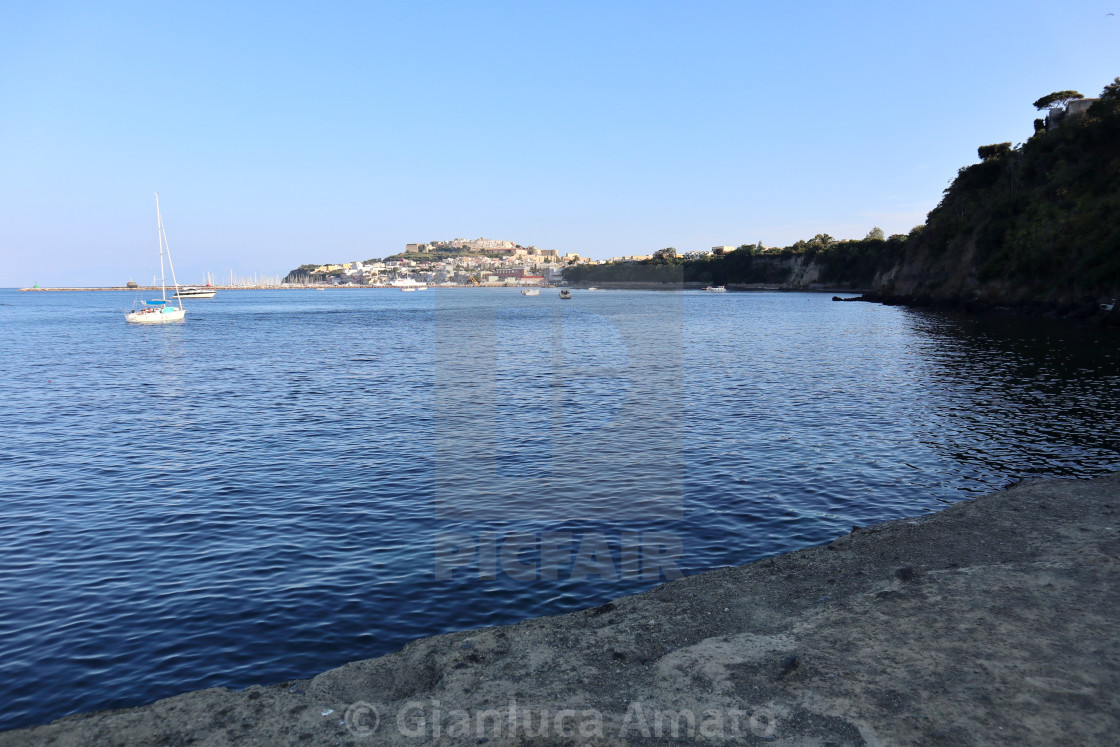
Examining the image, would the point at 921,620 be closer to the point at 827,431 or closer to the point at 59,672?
the point at 59,672

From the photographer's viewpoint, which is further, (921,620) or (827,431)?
(827,431)

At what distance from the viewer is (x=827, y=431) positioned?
93.2 ft

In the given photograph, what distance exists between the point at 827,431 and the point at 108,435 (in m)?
30.0

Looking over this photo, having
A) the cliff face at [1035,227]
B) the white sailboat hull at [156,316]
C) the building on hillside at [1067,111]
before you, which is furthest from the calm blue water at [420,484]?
the building on hillside at [1067,111]

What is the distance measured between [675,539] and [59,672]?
11901mm

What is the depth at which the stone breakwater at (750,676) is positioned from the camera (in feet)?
27.3

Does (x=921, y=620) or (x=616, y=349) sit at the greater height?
(x=921, y=620)

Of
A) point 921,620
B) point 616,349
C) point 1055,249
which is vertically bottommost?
point 616,349

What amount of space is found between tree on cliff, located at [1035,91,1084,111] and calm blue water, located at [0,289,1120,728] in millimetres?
89708

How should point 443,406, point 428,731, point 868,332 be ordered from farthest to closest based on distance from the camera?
1. point 868,332
2. point 443,406
3. point 428,731

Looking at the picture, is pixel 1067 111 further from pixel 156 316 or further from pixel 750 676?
pixel 156 316

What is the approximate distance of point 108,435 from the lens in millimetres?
29953

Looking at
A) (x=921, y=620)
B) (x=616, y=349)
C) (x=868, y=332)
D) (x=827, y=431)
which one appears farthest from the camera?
(x=868, y=332)

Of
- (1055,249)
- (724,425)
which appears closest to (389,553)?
(724,425)
